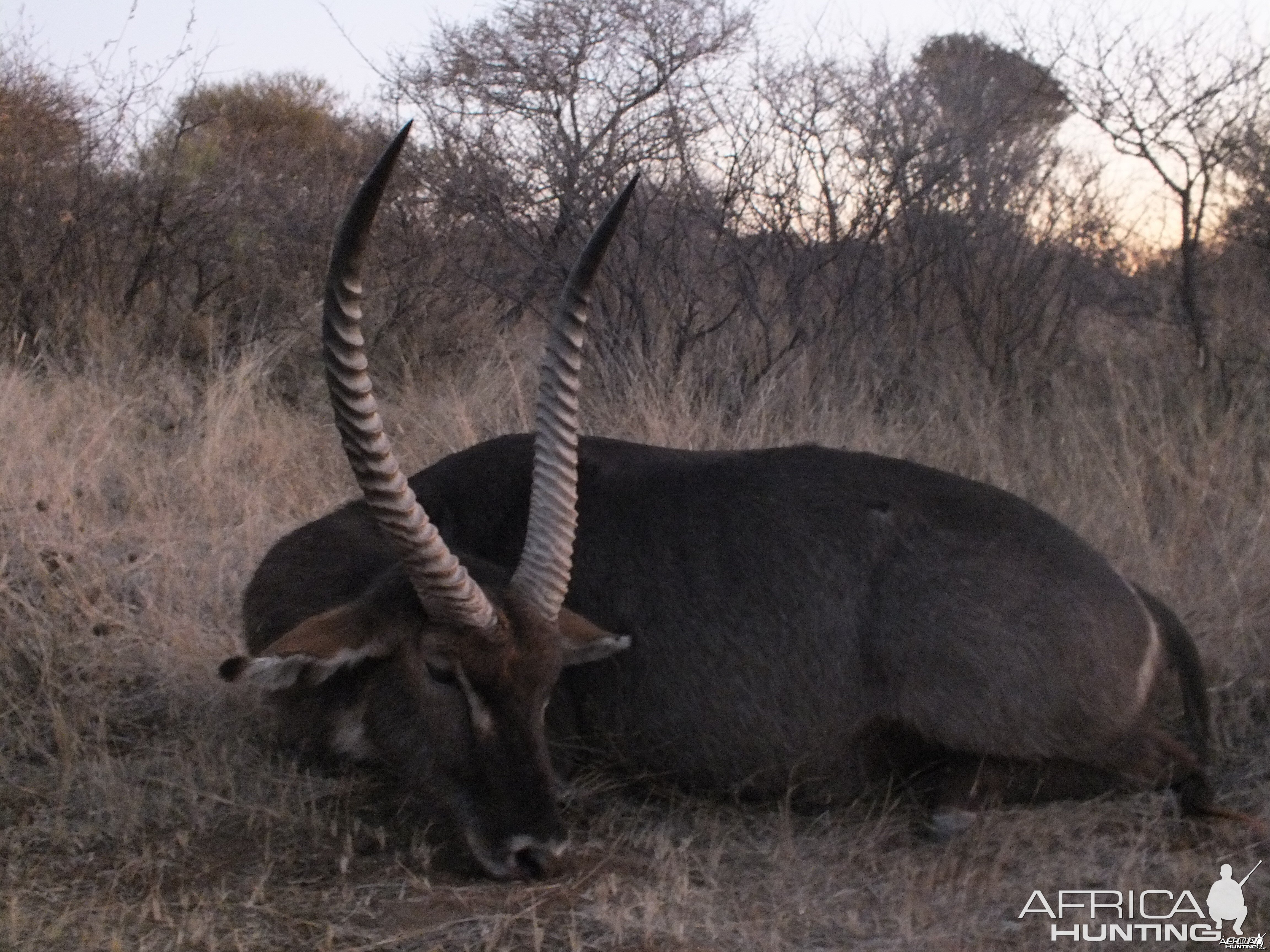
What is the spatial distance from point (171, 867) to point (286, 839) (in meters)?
0.32

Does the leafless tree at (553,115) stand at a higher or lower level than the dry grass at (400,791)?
higher

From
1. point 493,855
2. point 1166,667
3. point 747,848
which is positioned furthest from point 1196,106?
point 493,855

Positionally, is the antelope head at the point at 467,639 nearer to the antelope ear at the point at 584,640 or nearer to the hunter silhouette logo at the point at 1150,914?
the antelope ear at the point at 584,640

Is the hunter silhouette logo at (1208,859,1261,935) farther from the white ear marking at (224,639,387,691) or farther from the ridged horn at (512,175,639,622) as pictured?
the white ear marking at (224,639,387,691)

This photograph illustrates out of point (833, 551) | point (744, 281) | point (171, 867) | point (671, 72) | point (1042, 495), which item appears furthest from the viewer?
point (671, 72)

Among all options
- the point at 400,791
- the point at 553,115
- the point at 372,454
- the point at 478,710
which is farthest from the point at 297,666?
the point at 553,115

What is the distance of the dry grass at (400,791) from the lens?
11.6 ft

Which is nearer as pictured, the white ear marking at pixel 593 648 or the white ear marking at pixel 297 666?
the white ear marking at pixel 297 666

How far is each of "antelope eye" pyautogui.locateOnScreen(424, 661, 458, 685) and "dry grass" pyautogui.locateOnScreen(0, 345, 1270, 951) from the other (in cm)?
43

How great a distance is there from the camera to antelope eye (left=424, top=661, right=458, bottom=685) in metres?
3.70

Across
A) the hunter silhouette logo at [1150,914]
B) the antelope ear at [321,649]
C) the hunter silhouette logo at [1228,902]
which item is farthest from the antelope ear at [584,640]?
the hunter silhouette logo at [1228,902]

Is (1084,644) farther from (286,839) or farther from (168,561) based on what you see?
(168,561)

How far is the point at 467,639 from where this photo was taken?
3654 mm

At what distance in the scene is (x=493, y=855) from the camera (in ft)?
11.8
